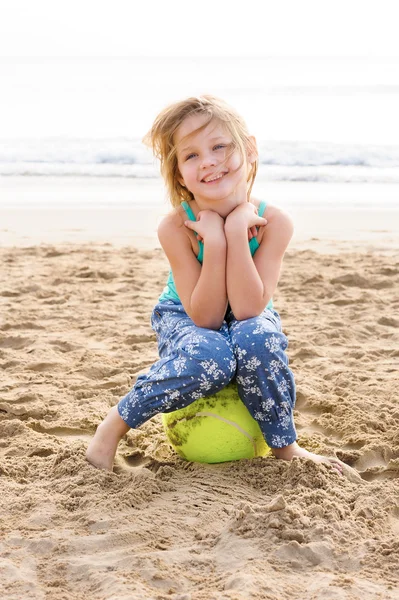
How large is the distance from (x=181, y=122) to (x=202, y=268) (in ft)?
2.13

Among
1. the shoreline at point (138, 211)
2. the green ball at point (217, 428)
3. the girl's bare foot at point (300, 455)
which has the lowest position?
the shoreline at point (138, 211)

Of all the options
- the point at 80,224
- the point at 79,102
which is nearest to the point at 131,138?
the point at 79,102

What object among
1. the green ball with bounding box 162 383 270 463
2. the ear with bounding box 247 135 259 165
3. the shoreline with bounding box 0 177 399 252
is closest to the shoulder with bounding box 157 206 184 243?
the ear with bounding box 247 135 259 165

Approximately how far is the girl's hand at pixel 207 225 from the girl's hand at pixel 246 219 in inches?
1.8

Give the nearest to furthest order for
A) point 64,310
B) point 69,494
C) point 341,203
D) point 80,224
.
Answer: point 69,494, point 64,310, point 80,224, point 341,203

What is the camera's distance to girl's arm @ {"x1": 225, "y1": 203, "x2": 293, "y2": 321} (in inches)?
123

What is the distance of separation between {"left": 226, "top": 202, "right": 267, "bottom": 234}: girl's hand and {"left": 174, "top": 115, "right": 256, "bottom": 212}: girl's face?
0.09 m

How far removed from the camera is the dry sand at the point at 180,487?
2.39m

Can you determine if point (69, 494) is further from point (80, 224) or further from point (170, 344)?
point (80, 224)

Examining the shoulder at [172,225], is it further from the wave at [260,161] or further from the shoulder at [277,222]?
the wave at [260,161]

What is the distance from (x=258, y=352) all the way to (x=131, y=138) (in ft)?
46.0

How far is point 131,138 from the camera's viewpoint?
53.8ft

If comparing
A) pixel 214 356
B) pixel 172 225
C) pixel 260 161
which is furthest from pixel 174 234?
pixel 260 161

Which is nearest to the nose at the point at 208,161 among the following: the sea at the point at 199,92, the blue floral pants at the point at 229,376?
the blue floral pants at the point at 229,376
